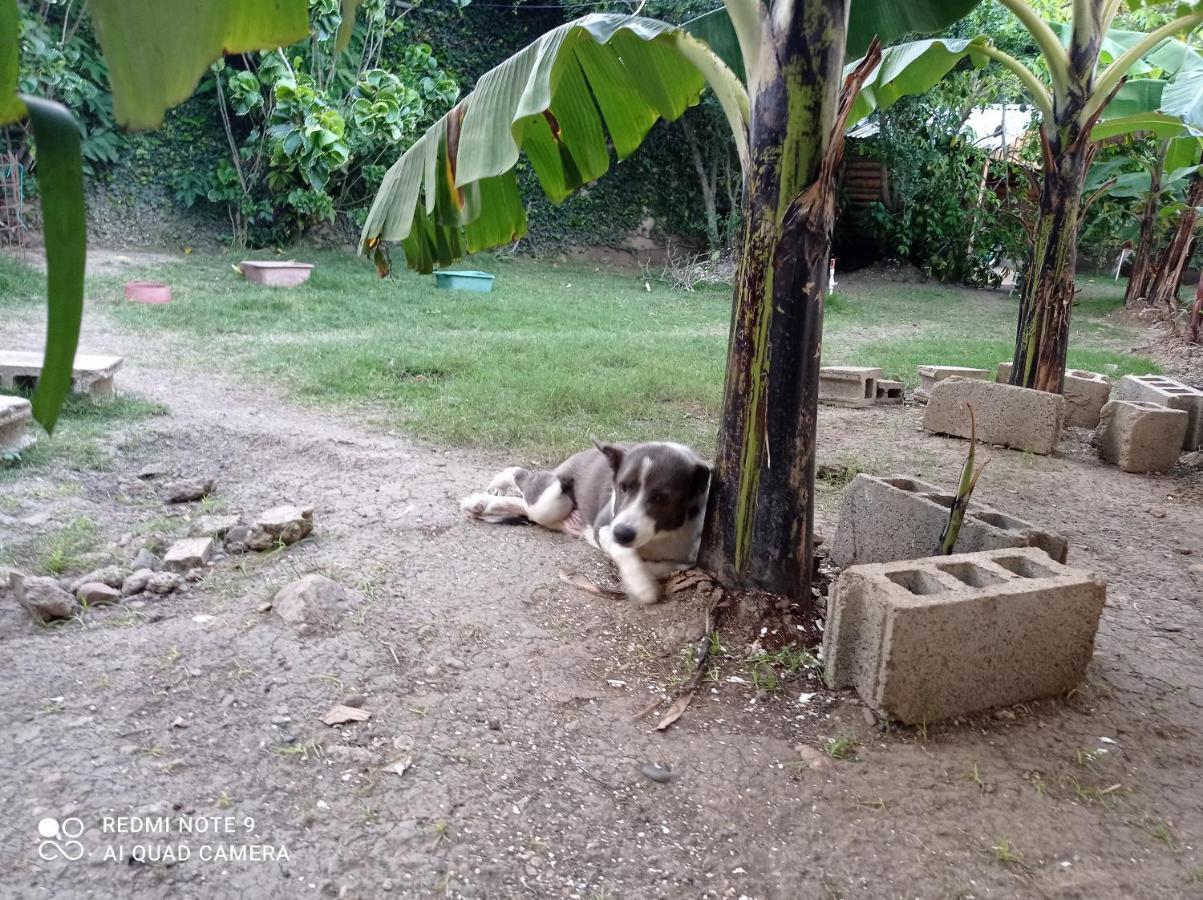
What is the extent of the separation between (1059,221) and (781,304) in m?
4.30

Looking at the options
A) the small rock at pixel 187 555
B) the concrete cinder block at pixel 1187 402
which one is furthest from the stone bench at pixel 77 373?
the concrete cinder block at pixel 1187 402

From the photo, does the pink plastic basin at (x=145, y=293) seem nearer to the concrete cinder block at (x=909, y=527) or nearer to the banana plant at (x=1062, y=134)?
the banana plant at (x=1062, y=134)

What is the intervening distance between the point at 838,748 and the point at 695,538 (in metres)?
1.53

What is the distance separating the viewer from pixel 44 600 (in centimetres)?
358

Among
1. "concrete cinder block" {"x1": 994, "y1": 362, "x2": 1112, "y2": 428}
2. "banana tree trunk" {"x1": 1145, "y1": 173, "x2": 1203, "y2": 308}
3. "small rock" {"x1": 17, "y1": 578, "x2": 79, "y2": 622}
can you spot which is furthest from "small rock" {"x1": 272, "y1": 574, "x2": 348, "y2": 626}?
"banana tree trunk" {"x1": 1145, "y1": 173, "x2": 1203, "y2": 308}

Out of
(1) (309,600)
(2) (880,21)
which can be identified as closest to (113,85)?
(1) (309,600)

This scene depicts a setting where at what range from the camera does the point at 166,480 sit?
214 inches

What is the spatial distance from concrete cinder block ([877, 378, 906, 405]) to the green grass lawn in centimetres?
126

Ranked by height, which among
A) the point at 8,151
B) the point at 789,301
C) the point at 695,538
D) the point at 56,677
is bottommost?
the point at 56,677

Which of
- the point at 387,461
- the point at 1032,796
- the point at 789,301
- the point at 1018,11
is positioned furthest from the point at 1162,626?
the point at 387,461

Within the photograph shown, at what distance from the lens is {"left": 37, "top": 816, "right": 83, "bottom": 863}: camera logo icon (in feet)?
7.38

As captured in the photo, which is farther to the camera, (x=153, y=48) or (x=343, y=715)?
(x=343, y=715)

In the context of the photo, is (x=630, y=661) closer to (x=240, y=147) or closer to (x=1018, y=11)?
(x=1018, y=11)

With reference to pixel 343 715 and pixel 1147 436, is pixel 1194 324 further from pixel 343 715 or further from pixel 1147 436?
pixel 343 715
